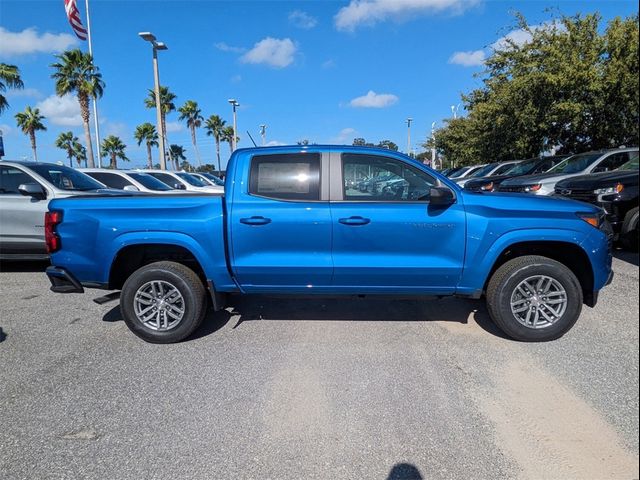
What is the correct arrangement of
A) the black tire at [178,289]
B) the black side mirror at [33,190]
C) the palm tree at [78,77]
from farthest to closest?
the palm tree at [78,77] < the black side mirror at [33,190] < the black tire at [178,289]

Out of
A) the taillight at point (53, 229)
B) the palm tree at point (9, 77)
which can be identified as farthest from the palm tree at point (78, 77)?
the taillight at point (53, 229)

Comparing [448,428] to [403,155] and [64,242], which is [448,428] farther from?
[64,242]

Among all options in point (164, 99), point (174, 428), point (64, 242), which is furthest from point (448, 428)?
point (164, 99)

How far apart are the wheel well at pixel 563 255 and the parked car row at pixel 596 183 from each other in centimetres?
47

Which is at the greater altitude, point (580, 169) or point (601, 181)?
point (580, 169)

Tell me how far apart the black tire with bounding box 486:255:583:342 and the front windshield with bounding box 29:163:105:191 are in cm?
682

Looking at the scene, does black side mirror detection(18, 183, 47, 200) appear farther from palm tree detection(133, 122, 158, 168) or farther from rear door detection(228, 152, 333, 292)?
palm tree detection(133, 122, 158, 168)

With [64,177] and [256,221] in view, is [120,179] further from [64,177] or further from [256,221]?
[256,221]

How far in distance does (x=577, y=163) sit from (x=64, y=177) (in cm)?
1173

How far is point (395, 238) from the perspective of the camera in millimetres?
4098

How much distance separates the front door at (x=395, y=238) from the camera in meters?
4.08

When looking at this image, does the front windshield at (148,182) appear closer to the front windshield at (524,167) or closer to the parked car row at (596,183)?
the parked car row at (596,183)

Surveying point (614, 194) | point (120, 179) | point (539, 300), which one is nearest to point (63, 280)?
point (539, 300)

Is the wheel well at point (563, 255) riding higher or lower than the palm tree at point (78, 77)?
lower
